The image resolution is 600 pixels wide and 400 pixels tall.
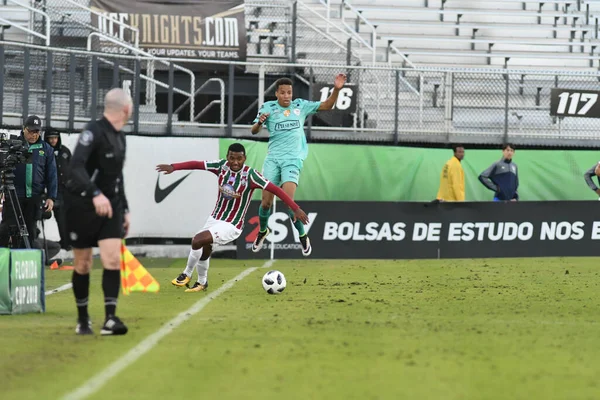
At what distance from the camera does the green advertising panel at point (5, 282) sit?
1010 cm

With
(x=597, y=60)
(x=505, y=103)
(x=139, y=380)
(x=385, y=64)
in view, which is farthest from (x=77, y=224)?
(x=597, y=60)

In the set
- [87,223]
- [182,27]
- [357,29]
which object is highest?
[357,29]

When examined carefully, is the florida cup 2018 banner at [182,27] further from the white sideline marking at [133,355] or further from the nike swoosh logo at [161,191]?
the white sideline marking at [133,355]

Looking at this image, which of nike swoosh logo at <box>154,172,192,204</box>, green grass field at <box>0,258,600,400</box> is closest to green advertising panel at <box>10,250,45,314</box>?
green grass field at <box>0,258,600,400</box>

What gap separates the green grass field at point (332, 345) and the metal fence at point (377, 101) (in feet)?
26.1

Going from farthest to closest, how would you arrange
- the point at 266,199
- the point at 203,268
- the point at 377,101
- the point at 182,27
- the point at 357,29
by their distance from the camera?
the point at 357,29 → the point at 182,27 → the point at 377,101 → the point at 266,199 → the point at 203,268

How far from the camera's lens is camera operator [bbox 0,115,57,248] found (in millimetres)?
15203

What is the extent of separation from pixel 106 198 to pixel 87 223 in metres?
0.29

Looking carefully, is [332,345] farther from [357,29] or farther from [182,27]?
[357,29]

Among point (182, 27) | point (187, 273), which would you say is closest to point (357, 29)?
point (182, 27)

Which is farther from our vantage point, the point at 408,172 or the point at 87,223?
the point at 408,172

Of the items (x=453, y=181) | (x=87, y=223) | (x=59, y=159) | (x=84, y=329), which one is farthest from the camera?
(x=453, y=181)

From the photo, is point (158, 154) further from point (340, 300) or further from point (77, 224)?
point (77, 224)

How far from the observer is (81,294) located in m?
→ 8.55
